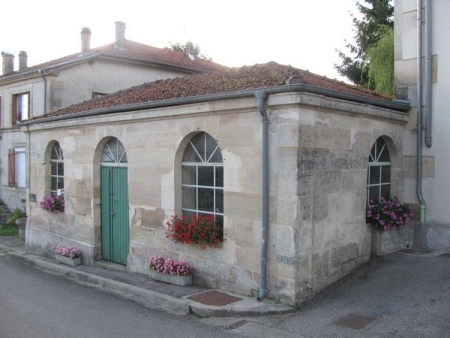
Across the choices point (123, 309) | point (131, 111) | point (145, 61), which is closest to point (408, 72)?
point (131, 111)

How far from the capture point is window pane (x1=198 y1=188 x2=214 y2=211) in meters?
7.93

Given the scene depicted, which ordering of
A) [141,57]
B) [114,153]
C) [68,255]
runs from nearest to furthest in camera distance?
[114,153]
[68,255]
[141,57]

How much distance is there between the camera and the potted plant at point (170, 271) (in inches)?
311

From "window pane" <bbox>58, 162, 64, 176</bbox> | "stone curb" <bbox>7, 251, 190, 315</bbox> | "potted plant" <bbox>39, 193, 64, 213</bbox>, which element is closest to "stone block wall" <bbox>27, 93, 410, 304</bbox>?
"stone curb" <bbox>7, 251, 190, 315</bbox>

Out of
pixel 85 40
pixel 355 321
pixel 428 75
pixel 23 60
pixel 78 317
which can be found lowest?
pixel 78 317

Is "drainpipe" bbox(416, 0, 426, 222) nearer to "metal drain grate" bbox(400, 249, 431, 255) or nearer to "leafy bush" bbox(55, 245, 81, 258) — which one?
"metal drain grate" bbox(400, 249, 431, 255)

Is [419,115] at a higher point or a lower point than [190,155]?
higher

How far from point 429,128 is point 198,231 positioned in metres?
4.78

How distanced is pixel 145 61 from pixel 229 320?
16368 millimetres

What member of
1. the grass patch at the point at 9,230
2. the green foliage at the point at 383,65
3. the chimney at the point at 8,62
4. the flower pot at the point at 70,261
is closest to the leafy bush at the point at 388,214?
the flower pot at the point at 70,261

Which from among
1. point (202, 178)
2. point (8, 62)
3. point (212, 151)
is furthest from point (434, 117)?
point (8, 62)

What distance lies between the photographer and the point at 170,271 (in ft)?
26.5

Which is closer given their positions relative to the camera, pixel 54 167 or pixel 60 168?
pixel 60 168

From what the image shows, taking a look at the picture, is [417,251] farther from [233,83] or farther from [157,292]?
[157,292]
